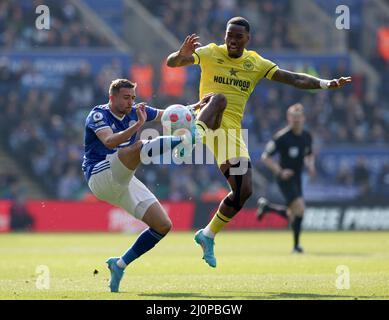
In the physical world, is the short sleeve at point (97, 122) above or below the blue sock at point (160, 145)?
above

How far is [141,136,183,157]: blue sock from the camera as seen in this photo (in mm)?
11047

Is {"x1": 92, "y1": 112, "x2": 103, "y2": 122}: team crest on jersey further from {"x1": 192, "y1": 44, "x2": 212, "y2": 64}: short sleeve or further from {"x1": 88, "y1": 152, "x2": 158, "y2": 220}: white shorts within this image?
{"x1": 192, "y1": 44, "x2": 212, "y2": 64}: short sleeve

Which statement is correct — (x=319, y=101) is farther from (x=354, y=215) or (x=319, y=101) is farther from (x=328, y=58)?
(x=354, y=215)

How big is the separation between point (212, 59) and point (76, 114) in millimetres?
18115

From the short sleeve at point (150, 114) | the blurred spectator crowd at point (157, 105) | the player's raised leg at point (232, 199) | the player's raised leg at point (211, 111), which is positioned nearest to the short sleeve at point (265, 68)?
the player's raised leg at point (232, 199)

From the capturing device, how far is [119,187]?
453 inches

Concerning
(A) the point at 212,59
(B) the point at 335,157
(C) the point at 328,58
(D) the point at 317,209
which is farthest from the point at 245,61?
(C) the point at 328,58

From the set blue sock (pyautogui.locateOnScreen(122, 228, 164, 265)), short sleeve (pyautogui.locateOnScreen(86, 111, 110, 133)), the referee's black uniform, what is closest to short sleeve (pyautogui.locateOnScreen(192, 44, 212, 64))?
short sleeve (pyautogui.locateOnScreen(86, 111, 110, 133))

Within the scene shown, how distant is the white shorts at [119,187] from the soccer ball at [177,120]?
0.69 meters

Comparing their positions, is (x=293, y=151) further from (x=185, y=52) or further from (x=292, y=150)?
(x=185, y=52)

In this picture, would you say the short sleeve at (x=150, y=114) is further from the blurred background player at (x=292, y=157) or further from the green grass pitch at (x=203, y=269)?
the blurred background player at (x=292, y=157)

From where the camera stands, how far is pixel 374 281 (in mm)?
12117

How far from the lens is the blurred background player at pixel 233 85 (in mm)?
12758

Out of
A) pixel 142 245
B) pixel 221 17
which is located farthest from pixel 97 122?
pixel 221 17
